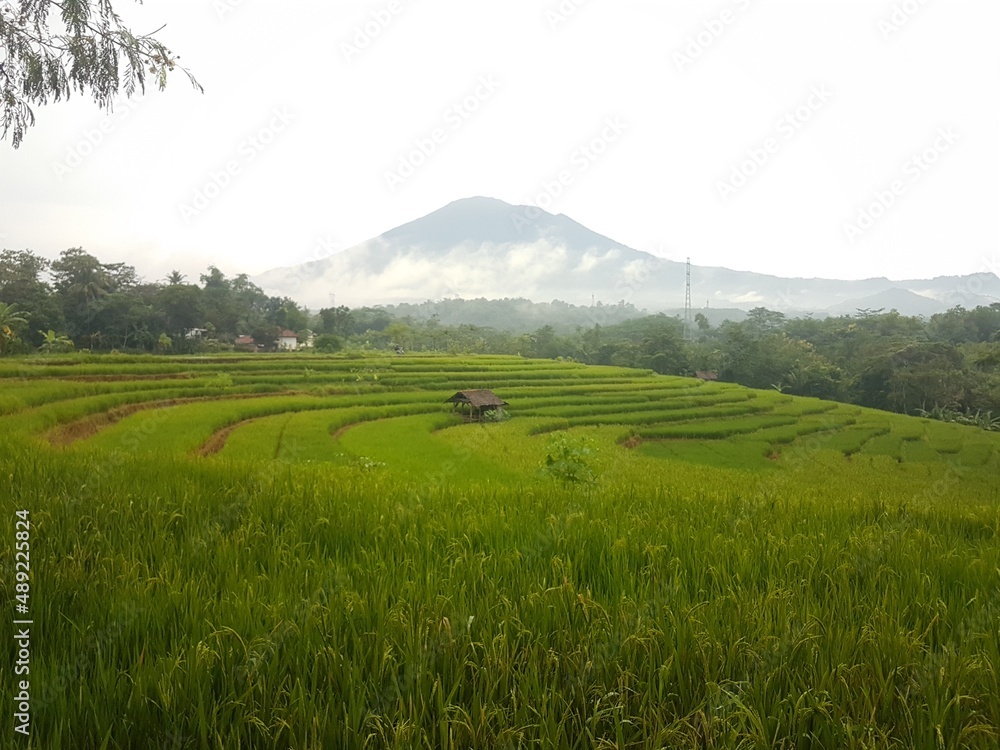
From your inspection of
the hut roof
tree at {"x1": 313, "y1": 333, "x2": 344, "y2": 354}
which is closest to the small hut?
the hut roof

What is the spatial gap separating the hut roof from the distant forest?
672 inches

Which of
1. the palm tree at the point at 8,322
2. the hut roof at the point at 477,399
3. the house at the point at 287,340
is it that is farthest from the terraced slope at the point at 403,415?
the house at the point at 287,340

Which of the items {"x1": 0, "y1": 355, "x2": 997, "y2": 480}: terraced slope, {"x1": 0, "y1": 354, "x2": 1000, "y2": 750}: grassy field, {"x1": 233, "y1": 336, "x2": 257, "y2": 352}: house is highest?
{"x1": 233, "y1": 336, "x2": 257, "y2": 352}: house

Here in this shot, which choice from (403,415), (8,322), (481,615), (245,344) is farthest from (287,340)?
(481,615)

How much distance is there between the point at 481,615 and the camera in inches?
71.6

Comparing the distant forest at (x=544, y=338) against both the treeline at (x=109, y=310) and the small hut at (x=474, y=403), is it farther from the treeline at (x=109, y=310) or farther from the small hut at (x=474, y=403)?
the small hut at (x=474, y=403)

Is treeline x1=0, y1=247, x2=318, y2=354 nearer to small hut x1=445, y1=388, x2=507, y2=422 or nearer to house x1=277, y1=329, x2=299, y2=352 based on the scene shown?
house x1=277, y1=329, x2=299, y2=352

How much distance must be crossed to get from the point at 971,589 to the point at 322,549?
3.40m

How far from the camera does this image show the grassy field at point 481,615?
4.28 ft

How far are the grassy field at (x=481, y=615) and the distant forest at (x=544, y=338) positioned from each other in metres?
22.1

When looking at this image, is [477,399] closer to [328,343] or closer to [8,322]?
[8,322]

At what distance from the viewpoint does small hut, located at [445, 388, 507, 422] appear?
21.7 m

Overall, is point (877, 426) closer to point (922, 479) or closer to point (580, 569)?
point (922, 479)

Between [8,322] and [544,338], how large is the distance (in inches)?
2002
